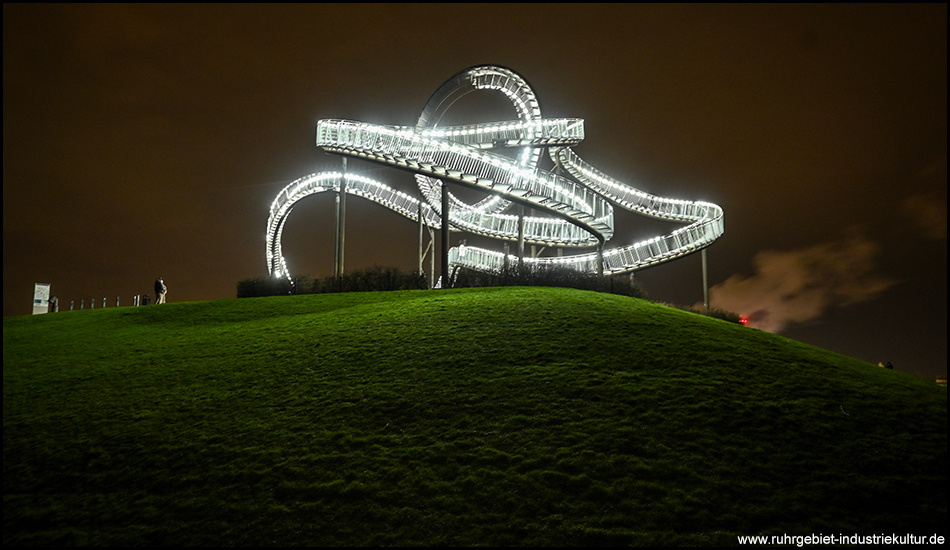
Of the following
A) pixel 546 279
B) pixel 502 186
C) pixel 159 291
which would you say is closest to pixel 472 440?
pixel 546 279

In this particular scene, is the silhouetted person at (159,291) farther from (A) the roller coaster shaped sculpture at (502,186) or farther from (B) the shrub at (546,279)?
(B) the shrub at (546,279)

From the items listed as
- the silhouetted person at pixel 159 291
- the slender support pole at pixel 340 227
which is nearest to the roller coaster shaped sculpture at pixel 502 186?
the slender support pole at pixel 340 227

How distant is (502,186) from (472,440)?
1746 centimetres

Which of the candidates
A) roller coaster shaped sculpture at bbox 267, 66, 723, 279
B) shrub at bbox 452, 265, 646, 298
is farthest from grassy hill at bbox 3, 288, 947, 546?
roller coaster shaped sculpture at bbox 267, 66, 723, 279

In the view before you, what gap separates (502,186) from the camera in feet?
80.1

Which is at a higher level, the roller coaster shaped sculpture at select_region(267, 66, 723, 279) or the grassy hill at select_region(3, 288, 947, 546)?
the roller coaster shaped sculpture at select_region(267, 66, 723, 279)

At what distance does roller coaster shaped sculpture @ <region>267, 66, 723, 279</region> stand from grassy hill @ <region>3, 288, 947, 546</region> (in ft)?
37.0

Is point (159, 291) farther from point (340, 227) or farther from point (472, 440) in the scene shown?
point (472, 440)

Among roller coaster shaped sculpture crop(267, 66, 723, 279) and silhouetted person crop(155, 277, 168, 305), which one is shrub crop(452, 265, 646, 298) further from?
silhouetted person crop(155, 277, 168, 305)

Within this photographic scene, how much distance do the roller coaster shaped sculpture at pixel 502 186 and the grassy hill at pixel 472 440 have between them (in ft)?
37.0

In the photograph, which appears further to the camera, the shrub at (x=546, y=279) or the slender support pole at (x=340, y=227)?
the slender support pole at (x=340, y=227)

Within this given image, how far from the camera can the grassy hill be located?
639 centimetres

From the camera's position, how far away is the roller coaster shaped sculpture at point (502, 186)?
24625 mm

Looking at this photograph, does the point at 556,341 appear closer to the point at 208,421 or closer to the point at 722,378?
the point at 722,378
